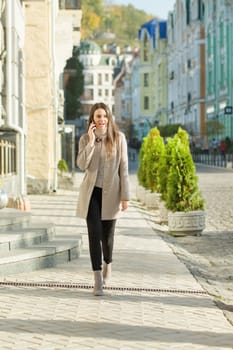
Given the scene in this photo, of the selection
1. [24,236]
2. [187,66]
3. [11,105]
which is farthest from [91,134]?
[187,66]

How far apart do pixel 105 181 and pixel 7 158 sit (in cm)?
1523

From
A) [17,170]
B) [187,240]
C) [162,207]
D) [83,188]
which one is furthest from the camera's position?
[17,170]

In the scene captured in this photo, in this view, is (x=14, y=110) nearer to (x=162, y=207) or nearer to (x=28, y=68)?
(x=162, y=207)

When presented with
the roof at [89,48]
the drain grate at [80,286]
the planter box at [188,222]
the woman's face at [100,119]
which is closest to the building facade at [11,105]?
the planter box at [188,222]

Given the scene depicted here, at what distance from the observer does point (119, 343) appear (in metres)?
6.45

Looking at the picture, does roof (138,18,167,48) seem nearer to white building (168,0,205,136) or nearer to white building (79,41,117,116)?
white building (168,0,205,136)

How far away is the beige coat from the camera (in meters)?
8.80

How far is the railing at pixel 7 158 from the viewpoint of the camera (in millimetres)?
22875

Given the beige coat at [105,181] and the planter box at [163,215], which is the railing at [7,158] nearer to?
the planter box at [163,215]

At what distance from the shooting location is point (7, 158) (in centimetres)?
2389

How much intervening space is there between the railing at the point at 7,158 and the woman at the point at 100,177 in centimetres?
1384

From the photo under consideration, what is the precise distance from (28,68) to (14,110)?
7.36 metres

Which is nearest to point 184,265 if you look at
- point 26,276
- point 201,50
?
point 26,276

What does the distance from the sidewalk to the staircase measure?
0.42 feet
